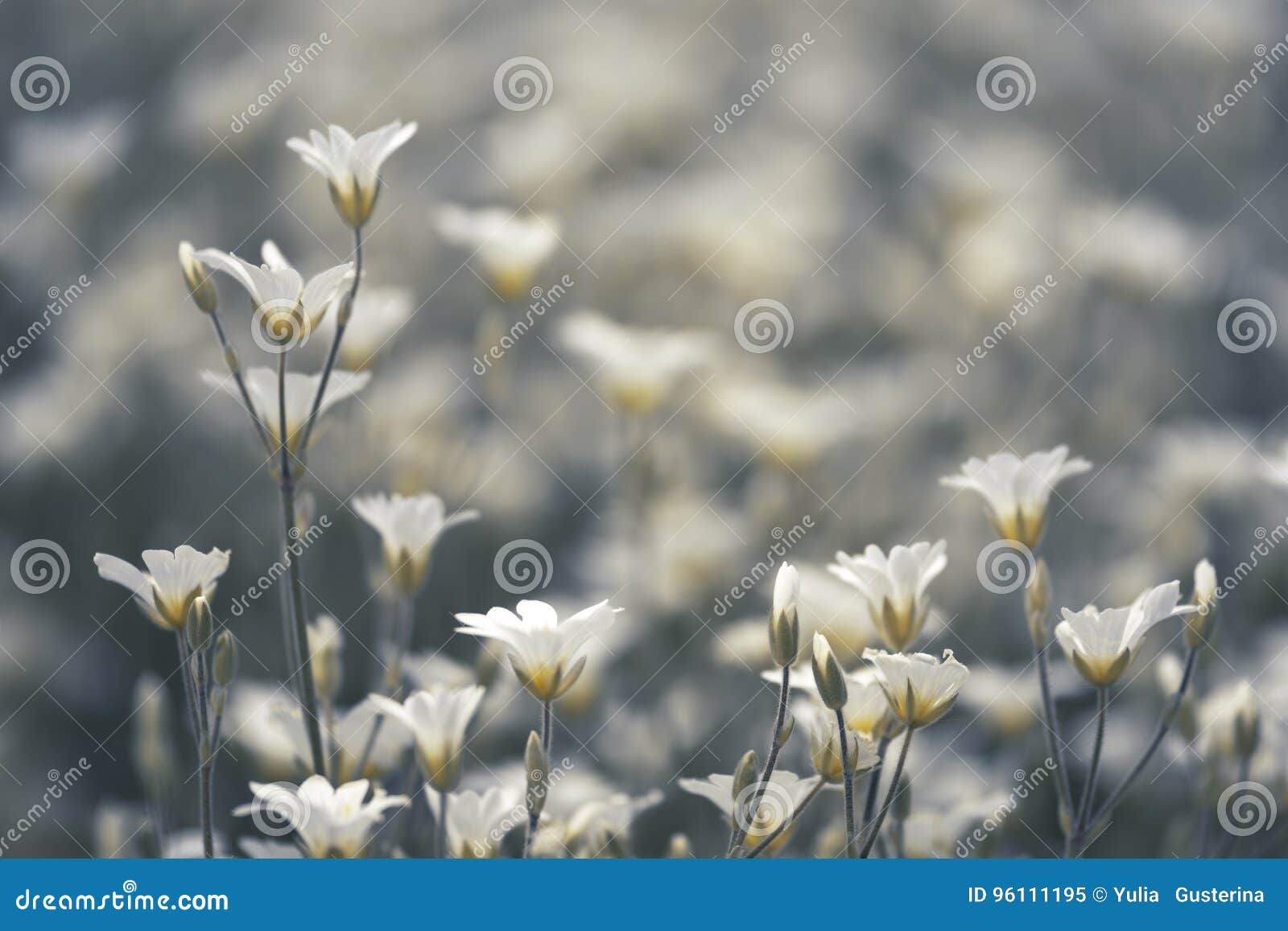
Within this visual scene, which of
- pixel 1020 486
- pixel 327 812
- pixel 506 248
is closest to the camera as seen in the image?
pixel 327 812

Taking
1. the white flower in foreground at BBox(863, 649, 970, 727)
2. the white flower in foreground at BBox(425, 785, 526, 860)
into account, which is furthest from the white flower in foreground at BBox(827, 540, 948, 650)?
the white flower in foreground at BBox(425, 785, 526, 860)

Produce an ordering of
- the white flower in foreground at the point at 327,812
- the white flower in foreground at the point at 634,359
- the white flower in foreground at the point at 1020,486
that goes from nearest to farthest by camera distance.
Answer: the white flower in foreground at the point at 327,812
the white flower in foreground at the point at 1020,486
the white flower in foreground at the point at 634,359

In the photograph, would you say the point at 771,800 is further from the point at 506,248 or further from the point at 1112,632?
the point at 506,248

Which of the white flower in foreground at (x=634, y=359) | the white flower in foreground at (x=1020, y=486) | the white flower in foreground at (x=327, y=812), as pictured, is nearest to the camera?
the white flower in foreground at (x=327, y=812)

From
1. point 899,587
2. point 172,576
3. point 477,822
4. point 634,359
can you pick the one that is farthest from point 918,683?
point 634,359

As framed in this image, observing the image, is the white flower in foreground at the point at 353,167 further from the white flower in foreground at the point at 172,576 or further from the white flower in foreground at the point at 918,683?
the white flower in foreground at the point at 918,683

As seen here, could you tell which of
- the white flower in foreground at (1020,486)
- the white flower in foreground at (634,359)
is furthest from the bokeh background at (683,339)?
the white flower in foreground at (1020,486)

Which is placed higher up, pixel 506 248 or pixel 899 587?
pixel 506 248

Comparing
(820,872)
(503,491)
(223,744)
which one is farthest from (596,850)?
(503,491)
